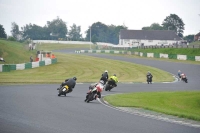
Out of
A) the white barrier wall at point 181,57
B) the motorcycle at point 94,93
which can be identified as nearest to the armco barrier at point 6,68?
the motorcycle at point 94,93

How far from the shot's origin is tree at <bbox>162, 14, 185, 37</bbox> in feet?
592

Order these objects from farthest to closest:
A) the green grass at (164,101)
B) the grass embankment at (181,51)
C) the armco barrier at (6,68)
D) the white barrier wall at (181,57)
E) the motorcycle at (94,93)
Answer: the grass embankment at (181,51)
the white barrier wall at (181,57)
the armco barrier at (6,68)
the motorcycle at (94,93)
the green grass at (164,101)

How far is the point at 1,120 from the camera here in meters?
12.0

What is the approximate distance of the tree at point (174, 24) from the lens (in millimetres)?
180500

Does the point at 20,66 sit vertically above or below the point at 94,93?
below

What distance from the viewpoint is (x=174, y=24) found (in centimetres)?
18288

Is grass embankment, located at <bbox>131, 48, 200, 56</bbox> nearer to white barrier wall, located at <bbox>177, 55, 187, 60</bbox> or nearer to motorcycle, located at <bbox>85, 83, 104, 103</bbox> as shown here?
white barrier wall, located at <bbox>177, 55, 187, 60</bbox>

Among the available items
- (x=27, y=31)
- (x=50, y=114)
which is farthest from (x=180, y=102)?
(x=27, y=31)

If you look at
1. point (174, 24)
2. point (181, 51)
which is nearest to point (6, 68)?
point (181, 51)

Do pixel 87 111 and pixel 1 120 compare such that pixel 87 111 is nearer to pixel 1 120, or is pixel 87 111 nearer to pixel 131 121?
pixel 131 121

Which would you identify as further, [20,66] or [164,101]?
[20,66]

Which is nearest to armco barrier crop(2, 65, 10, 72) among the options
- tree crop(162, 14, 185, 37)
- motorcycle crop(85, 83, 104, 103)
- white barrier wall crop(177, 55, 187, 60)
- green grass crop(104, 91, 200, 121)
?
green grass crop(104, 91, 200, 121)

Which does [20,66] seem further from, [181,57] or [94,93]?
[181,57]

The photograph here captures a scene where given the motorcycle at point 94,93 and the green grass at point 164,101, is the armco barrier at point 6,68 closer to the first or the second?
the green grass at point 164,101
